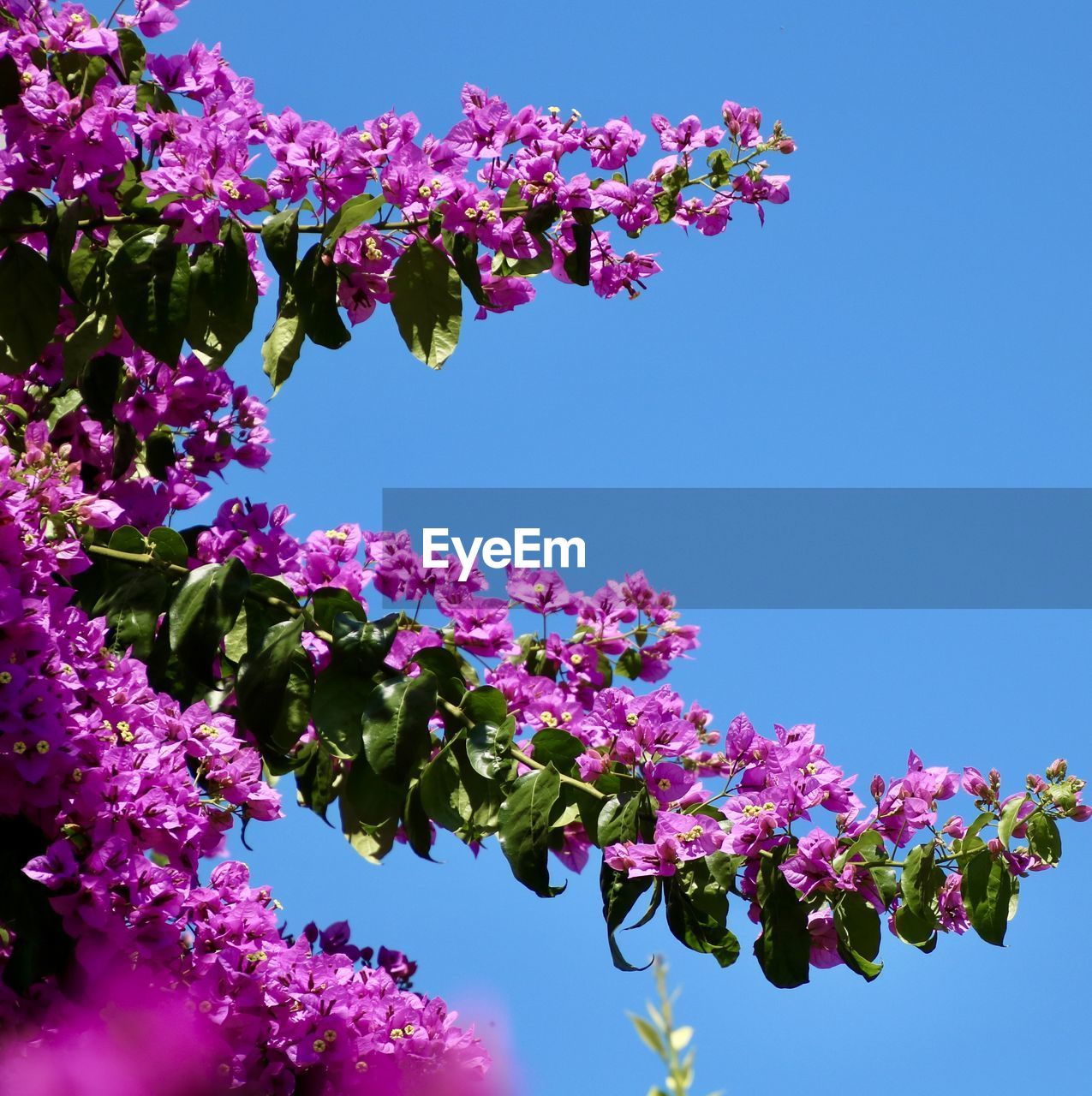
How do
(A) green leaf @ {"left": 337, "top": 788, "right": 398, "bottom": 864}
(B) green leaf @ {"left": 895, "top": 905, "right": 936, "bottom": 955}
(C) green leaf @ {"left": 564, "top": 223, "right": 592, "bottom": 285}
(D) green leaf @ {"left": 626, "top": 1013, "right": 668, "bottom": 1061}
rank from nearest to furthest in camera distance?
(D) green leaf @ {"left": 626, "top": 1013, "right": 668, "bottom": 1061}
(B) green leaf @ {"left": 895, "top": 905, "right": 936, "bottom": 955}
(C) green leaf @ {"left": 564, "top": 223, "right": 592, "bottom": 285}
(A) green leaf @ {"left": 337, "top": 788, "right": 398, "bottom": 864}

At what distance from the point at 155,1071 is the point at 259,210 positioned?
2271 millimetres

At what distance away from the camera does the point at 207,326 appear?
317 cm

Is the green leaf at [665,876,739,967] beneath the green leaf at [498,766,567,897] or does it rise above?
beneath

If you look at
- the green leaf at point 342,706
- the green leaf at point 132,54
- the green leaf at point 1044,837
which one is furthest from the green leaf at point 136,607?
the green leaf at point 1044,837

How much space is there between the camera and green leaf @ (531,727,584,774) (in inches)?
125

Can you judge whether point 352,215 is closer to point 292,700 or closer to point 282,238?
point 282,238

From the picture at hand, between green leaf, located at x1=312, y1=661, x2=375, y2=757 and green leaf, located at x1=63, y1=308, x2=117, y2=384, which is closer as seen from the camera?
green leaf, located at x1=312, y1=661, x2=375, y2=757

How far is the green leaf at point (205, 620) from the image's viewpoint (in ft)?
10.6

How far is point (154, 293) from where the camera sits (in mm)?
3000

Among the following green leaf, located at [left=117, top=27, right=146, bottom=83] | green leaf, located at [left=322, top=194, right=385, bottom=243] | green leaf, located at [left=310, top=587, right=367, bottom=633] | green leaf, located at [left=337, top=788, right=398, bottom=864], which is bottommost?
green leaf, located at [left=337, top=788, right=398, bottom=864]

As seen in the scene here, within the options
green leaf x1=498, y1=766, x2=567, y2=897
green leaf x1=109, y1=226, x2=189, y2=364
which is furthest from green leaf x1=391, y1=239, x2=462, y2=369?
green leaf x1=498, y1=766, x2=567, y2=897

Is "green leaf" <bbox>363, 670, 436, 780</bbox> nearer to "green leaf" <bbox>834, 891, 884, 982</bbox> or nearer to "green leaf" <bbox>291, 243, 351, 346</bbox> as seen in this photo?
"green leaf" <bbox>291, 243, 351, 346</bbox>

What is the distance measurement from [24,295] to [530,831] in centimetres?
177

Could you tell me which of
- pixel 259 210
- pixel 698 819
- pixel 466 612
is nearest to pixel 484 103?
pixel 259 210
